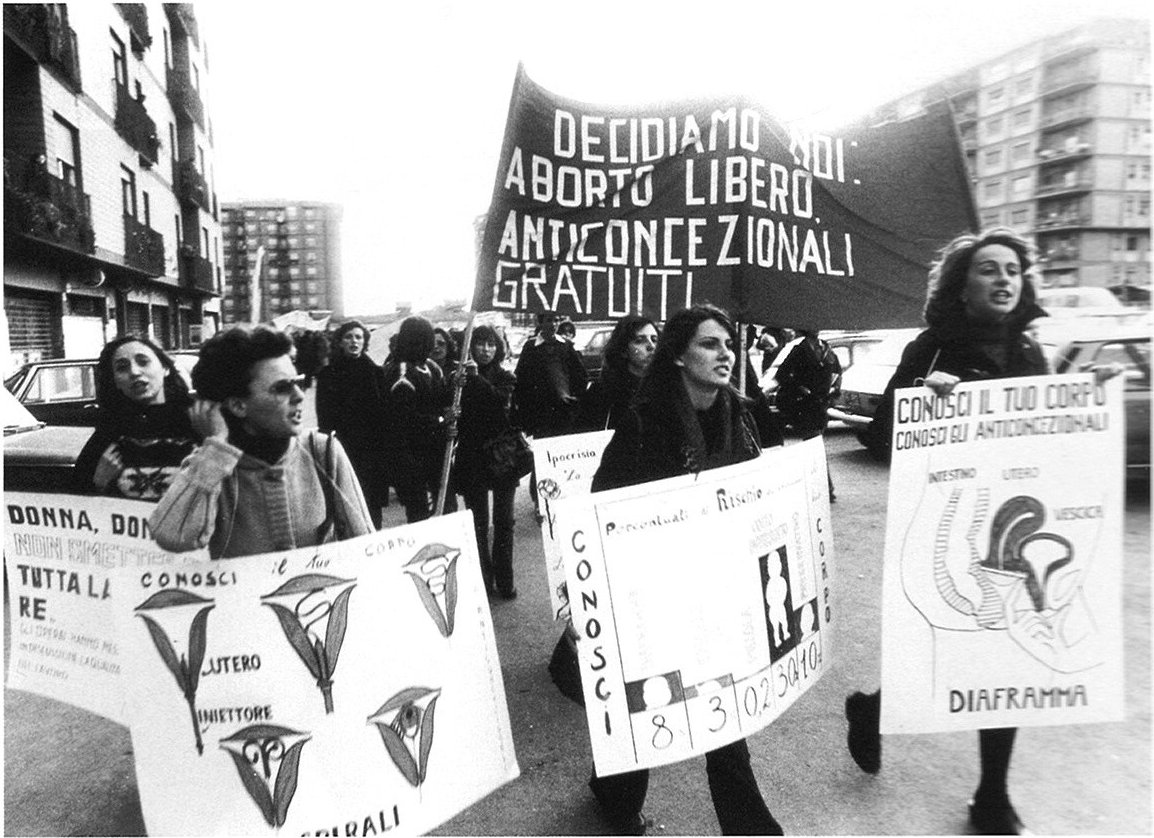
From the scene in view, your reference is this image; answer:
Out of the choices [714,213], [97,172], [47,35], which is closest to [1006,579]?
[714,213]

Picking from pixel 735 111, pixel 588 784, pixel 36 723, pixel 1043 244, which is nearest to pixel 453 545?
pixel 588 784

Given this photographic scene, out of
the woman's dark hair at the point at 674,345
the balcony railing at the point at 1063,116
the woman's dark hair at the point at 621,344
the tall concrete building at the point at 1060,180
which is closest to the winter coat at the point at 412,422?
the woman's dark hair at the point at 621,344

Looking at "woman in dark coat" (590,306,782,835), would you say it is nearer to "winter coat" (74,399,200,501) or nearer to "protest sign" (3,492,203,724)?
"winter coat" (74,399,200,501)

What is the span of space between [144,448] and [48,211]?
57.6ft

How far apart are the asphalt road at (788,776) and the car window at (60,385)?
5496 mm

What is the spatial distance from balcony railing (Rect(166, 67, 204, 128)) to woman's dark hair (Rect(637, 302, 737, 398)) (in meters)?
36.7

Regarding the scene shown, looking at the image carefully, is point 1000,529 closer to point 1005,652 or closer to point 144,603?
point 1005,652

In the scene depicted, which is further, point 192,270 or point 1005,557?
point 192,270

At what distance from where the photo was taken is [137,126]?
993 inches

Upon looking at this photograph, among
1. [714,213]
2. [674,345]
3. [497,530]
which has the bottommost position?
[497,530]

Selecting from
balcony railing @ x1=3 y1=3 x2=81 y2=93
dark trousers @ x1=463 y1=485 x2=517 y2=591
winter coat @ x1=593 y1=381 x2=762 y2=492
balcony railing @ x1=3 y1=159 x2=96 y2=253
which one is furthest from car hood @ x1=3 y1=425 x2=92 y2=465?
balcony railing @ x1=3 y1=3 x2=81 y2=93

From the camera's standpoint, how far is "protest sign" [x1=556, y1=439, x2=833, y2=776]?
2299 mm

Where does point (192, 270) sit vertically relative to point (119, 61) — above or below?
below

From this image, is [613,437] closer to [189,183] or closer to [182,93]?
[182,93]
